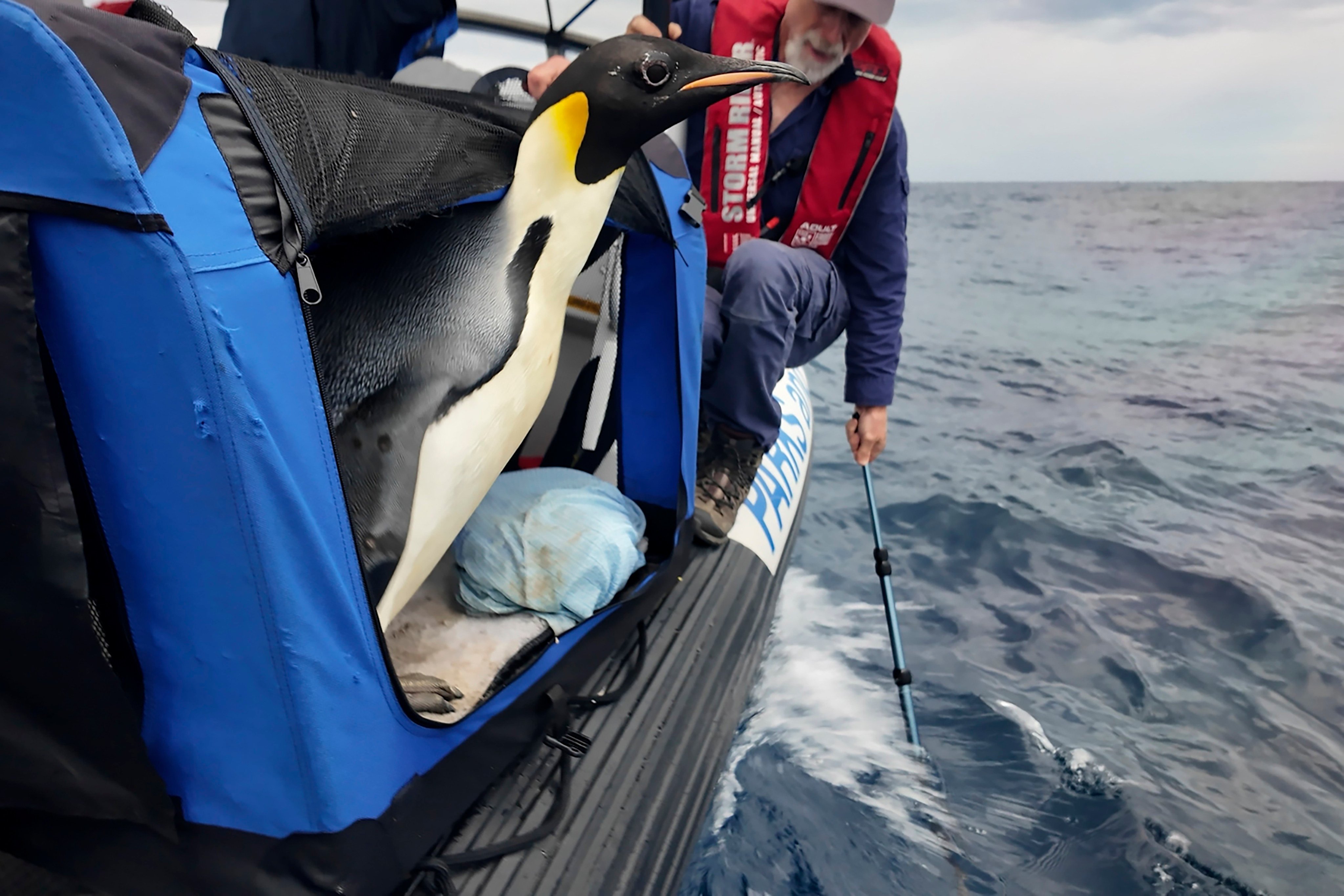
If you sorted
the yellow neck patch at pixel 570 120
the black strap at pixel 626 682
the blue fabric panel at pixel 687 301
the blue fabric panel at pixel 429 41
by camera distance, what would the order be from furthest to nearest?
the blue fabric panel at pixel 429 41 → the blue fabric panel at pixel 687 301 → the black strap at pixel 626 682 → the yellow neck patch at pixel 570 120

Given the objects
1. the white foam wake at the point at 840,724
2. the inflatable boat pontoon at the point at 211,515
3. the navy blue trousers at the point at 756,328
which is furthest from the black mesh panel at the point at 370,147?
the white foam wake at the point at 840,724

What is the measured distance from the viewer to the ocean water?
1.57 meters

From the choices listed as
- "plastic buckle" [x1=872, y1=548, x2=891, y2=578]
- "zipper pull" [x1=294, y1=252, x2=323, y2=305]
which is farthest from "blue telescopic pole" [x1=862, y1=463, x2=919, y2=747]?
"zipper pull" [x1=294, y1=252, x2=323, y2=305]

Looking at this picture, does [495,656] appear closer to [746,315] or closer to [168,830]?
[168,830]

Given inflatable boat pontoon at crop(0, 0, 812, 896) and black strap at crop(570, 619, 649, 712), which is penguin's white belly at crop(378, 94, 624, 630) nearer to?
inflatable boat pontoon at crop(0, 0, 812, 896)

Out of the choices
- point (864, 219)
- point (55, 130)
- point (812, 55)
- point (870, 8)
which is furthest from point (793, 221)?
point (55, 130)

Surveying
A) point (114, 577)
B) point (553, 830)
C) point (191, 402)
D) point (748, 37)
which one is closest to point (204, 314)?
point (191, 402)

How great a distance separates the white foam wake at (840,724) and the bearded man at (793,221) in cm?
53

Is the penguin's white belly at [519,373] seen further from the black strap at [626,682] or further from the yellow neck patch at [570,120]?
the black strap at [626,682]

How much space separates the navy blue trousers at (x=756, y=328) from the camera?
5.46 feet

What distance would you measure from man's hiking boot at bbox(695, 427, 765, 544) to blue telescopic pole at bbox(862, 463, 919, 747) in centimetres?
50

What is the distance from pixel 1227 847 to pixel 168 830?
78.3 inches

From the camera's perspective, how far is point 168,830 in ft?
2.29

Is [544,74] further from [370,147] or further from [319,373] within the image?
[319,373]
